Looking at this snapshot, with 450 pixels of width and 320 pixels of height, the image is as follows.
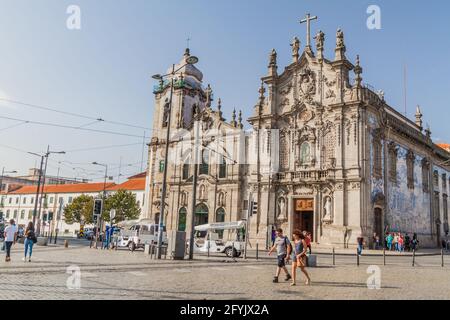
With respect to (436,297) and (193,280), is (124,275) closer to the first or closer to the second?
(193,280)

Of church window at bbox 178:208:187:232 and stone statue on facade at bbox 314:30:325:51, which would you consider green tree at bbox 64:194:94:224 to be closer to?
church window at bbox 178:208:187:232

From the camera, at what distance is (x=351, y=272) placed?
55.2ft

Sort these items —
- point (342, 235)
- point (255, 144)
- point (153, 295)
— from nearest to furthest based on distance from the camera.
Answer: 1. point (153, 295)
2. point (342, 235)
3. point (255, 144)

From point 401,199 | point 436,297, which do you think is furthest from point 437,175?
point 436,297

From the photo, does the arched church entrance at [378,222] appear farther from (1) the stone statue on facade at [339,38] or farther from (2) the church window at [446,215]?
(2) the church window at [446,215]

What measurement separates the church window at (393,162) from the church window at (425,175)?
8.52 m

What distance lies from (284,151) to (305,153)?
2397mm

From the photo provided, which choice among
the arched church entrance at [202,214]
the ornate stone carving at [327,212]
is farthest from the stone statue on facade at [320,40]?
the arched church entrance at [202,214]

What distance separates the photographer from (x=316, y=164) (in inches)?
1500

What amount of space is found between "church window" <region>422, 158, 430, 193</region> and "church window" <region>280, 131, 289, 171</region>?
17.6m

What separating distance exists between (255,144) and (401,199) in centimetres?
1558

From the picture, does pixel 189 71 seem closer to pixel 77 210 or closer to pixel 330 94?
pixel 330 94

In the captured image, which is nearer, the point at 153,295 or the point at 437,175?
the point at 153,295

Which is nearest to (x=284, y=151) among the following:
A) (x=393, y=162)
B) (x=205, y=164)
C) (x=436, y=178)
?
(x=393, y=162)
